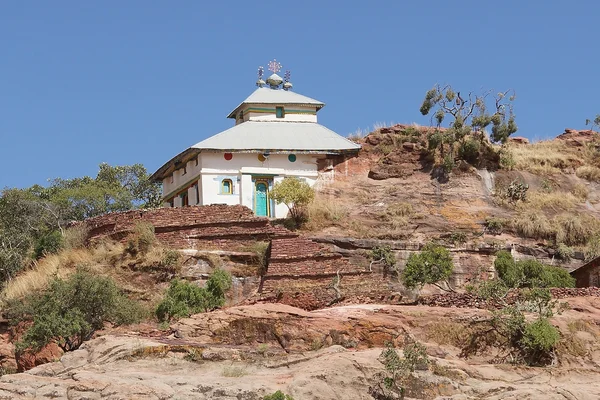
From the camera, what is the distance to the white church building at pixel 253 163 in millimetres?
44812

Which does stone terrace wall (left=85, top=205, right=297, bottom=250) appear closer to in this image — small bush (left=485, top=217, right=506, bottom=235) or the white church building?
the white church building

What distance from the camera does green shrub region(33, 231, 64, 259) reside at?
40875 mm

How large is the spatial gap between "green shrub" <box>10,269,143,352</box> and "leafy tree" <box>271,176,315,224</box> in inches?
397

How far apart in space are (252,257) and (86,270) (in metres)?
5.17

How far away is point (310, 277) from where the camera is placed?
36.1m

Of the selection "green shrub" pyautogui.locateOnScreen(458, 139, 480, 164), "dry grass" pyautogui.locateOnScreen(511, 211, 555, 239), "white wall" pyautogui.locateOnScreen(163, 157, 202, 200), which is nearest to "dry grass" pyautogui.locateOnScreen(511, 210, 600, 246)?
"dry grass" pyautogui.locateOnScreen(511, 211, 555, 239)

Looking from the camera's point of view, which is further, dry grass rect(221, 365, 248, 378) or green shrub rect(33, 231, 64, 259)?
green shrub rect(33, 231, 64, 259)

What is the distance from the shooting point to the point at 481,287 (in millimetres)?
32219

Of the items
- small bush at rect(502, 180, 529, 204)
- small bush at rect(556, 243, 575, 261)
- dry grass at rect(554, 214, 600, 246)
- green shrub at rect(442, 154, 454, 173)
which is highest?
green shrub at rect(442, 154, 454, 173)

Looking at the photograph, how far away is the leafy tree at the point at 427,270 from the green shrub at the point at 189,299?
5646mm

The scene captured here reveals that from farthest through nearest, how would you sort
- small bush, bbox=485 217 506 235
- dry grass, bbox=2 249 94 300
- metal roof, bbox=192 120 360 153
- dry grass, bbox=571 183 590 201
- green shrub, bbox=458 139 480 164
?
dry grass, bbox=571 183 590 201
green shrub, bbox=458 139 480 164
metal roof, bbox=192 120 360 153
small bush, bbox=485 217 506 235
dry grass, bbox=2 249 94 300

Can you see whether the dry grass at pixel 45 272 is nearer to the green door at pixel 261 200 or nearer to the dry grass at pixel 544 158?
the green door at pixel 261 200

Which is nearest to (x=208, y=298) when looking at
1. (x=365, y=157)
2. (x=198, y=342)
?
(x=198, y=342)

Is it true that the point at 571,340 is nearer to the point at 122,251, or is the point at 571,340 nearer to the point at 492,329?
the point at 492,329
